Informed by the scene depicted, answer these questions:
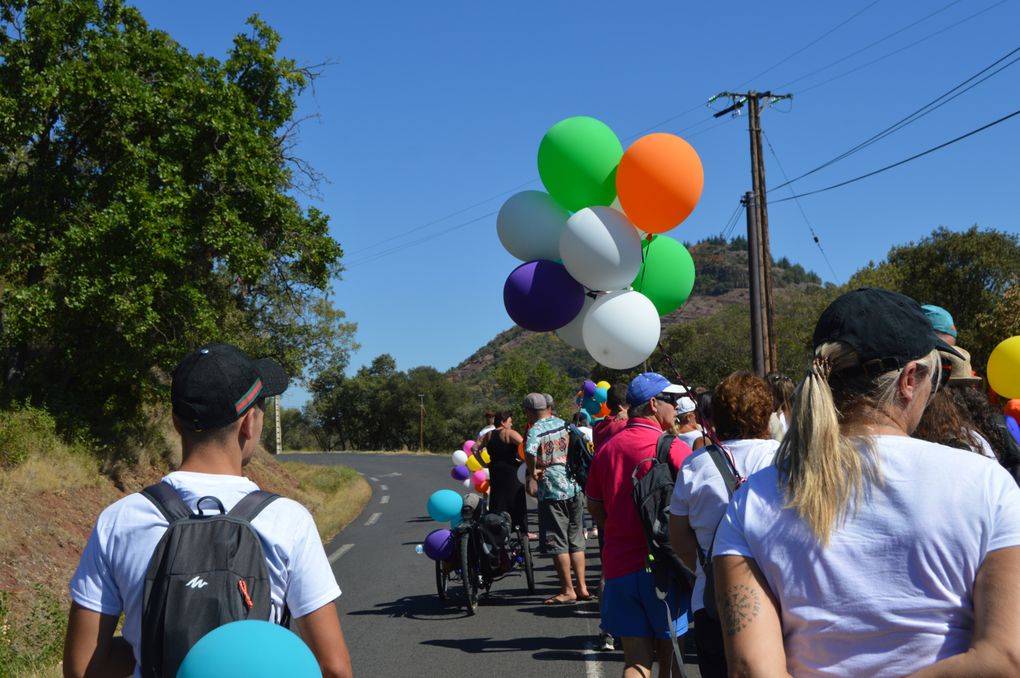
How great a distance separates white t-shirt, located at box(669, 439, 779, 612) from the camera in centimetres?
373

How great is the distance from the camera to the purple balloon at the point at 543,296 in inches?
240

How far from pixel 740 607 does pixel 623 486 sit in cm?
331

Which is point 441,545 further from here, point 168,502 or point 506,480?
point 168,502

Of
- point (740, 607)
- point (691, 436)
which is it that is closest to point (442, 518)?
point (691, 436)

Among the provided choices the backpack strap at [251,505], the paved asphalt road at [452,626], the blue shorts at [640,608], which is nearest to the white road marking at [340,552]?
the paved asphalt road at [452,626]

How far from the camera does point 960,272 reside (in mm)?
38031

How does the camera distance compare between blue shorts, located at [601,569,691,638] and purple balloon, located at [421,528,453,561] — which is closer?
blue shorts, located at [601,569,691,638]

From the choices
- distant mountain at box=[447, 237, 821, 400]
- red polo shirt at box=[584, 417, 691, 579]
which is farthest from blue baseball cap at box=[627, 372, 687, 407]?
distant mountain at box=[447, 237, 821, 400]

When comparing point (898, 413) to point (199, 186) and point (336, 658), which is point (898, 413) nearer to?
point (336, 658)

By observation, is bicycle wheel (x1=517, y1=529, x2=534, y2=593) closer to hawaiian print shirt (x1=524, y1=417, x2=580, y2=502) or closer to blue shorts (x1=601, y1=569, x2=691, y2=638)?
hawaiian print shirt (x1=524, y1=417, x2=580, y2=502)

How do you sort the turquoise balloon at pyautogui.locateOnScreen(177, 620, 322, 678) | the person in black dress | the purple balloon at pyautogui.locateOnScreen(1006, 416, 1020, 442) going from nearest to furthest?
the turquoise balloon at pyautogui.locateOnScreen(177, 620, 322, 678) < the purple balloon at pyautogui.locateOnScreen(1006, 416, 1020, 442) < the person in black dress

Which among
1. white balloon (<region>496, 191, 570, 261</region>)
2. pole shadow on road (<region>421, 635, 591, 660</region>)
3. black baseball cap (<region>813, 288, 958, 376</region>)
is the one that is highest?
white balloon (<region>496, 191, 570, 261</region>)

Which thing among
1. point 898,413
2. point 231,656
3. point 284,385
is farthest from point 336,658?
point 898,413

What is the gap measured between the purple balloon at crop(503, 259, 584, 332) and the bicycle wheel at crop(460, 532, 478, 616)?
11.1ft
